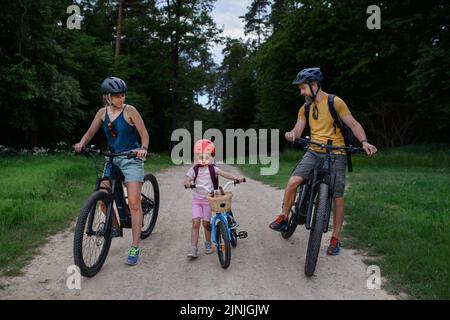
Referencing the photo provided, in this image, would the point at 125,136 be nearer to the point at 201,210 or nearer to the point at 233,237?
the point at 201,210

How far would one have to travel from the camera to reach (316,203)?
4.85m

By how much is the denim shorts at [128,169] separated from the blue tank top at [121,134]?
136mm

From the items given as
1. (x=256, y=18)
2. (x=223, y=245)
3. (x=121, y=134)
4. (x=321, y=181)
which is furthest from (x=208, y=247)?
(x=256, y=18)

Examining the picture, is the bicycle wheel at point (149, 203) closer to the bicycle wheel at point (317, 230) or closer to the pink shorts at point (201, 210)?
the pink shorts at point (201, 210)

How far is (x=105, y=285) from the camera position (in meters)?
4.29

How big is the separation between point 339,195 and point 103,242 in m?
2.79

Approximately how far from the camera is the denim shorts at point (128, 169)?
512 centimetres

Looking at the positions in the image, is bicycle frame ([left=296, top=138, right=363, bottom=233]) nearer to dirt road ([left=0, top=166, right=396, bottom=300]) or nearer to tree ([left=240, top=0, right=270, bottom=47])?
dirt road ([left=0, top=166, right=396, bottom=300])

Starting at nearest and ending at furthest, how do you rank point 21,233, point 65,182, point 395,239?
1. point 395,239
2. point 21,233
3. point 65,182

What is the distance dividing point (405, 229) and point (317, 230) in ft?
7.31

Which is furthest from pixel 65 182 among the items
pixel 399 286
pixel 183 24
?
pixel 183 24

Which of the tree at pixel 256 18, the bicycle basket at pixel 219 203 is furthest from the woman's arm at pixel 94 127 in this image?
the tree at pixel 256 18

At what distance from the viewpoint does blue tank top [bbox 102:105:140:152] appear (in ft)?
16.8
